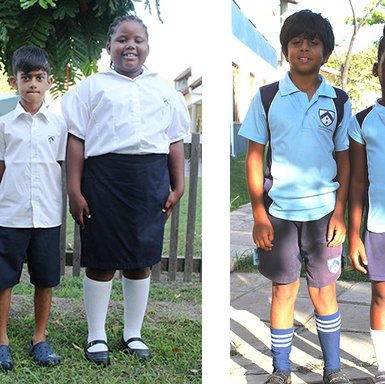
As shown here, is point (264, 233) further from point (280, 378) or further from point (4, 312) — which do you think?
point (4, 312)

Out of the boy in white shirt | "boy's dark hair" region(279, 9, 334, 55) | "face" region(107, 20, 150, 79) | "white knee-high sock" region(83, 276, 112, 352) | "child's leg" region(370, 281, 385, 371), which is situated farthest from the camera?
"white knee-high sock" region(83, 276, 112, 352)

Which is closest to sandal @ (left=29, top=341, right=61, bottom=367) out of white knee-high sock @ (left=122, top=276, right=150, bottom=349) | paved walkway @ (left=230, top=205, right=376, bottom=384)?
white knee-high sock @ (left=122, top=276, right=150, bottom=349)

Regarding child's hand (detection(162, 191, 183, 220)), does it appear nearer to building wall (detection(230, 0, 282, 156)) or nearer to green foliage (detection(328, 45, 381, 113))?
building wall (detection(230, 0, 282, 156))

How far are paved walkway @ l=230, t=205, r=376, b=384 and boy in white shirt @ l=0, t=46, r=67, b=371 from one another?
0.57 meters

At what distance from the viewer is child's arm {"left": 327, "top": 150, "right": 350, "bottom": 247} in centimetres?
167

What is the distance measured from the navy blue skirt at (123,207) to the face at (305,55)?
52cm

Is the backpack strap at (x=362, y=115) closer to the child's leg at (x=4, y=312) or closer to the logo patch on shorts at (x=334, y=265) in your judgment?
the logo patch on shorts at (x=334, y=265)

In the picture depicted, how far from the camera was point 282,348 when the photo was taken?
179cm

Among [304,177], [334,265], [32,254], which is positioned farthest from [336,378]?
[32,254]

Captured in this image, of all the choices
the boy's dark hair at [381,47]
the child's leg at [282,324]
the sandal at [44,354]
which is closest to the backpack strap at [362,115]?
the boy's dark hair at [381,47]

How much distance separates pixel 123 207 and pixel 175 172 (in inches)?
7.5

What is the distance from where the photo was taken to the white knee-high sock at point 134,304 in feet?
7.07

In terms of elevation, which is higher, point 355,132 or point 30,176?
point 355,132

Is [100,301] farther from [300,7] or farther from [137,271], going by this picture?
[300,7]
